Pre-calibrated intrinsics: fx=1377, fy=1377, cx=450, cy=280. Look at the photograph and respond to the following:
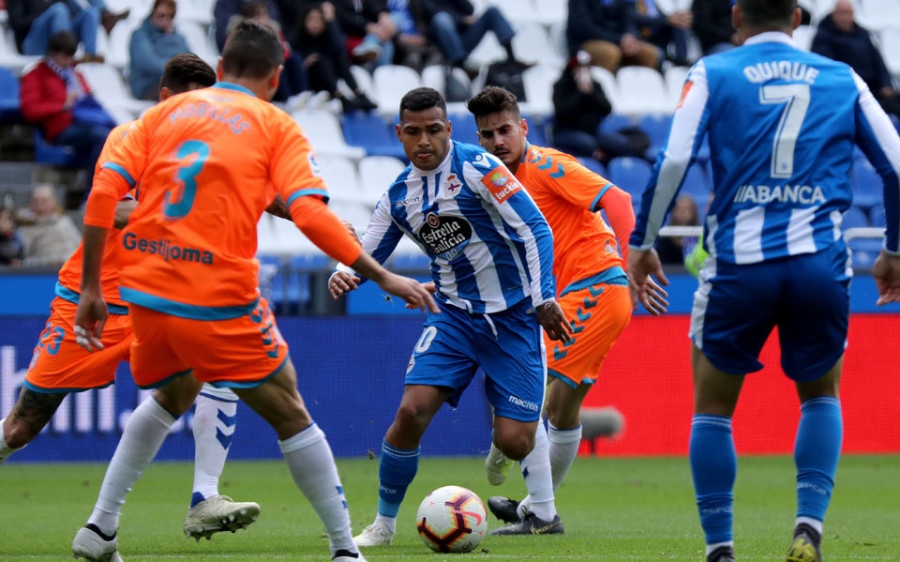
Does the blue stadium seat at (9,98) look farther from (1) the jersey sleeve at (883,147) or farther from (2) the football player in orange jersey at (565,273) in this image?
(1) the jersey sleeve at (883,147)

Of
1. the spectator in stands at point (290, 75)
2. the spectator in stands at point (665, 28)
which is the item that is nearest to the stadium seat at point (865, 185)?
the spectator in stands at point (665, 28)

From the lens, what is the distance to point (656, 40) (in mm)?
19938

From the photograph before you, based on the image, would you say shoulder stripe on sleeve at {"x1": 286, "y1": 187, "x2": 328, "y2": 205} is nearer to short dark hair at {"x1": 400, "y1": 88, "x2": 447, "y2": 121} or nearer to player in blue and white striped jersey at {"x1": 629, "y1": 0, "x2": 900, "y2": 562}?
player in blue and white striped jersey at {"x1": 629, "y1": 0, "x2": 900, "y2": 562}

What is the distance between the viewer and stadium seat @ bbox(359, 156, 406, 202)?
15.7 meters

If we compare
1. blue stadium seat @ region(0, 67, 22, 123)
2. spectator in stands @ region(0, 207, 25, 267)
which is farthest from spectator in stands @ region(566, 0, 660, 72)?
spectator in stands @ region(0, 207, 25, 267)

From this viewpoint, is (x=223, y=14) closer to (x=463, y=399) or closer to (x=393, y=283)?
(x=463, y=399)

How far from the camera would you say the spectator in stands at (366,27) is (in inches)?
678

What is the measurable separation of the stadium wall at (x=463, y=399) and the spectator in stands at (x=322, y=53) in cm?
440

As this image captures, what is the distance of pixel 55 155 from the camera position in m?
15.0

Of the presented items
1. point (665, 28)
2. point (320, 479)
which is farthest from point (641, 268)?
point (665, 28)

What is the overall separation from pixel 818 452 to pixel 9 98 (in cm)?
1230

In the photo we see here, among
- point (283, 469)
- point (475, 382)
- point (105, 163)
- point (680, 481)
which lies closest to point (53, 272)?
point (283, 469)

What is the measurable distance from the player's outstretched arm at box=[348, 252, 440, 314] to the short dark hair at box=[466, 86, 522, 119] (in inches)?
96.6

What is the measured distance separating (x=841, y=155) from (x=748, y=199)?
375 millimetres
